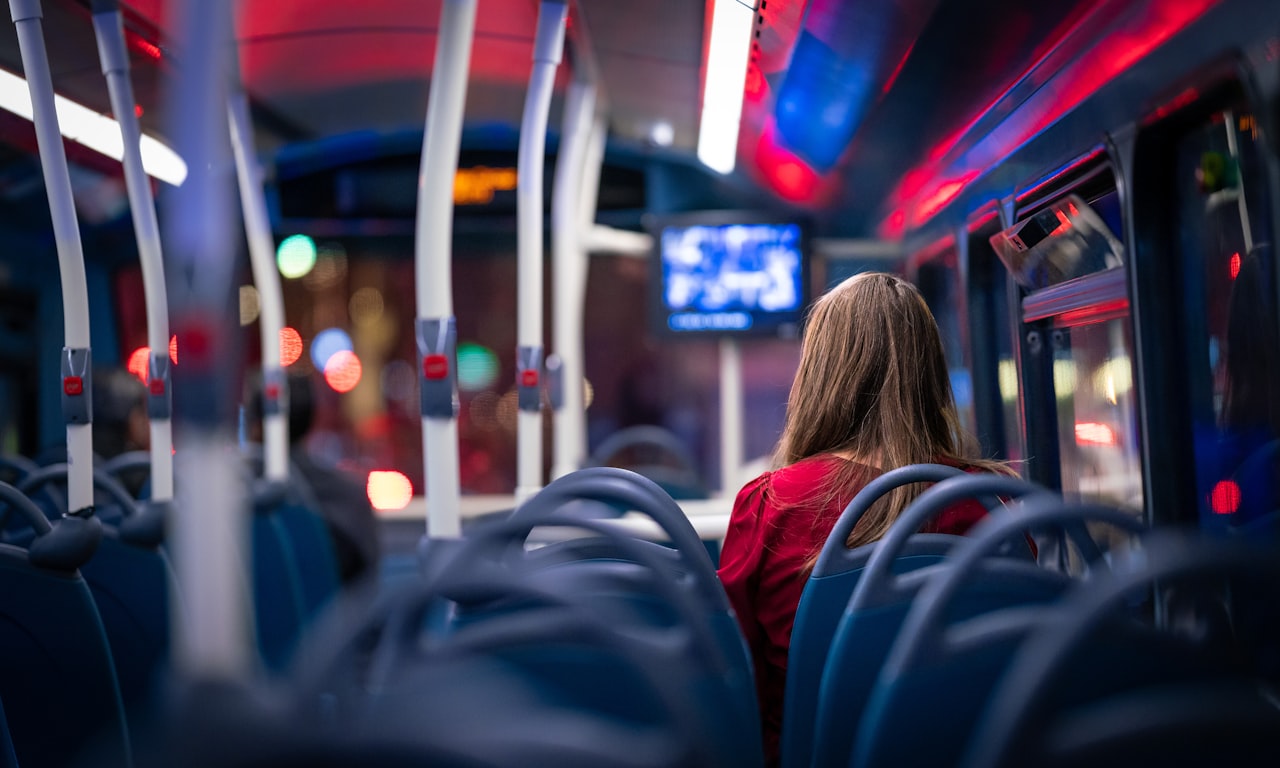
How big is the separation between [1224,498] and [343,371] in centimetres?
643

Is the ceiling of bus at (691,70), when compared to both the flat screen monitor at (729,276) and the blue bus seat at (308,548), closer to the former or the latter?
the flat screen monitor at (729,276)

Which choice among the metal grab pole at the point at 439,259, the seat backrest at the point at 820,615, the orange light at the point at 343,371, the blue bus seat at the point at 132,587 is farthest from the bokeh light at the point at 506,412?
the seat backrest at the point at 820,615

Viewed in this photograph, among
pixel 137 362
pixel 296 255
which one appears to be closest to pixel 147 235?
pixel 137 362

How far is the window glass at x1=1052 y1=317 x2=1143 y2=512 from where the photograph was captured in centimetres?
240

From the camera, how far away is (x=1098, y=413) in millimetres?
2635

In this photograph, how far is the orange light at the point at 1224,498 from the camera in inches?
77.9

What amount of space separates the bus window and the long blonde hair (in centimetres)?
42

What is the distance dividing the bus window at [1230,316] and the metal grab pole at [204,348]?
160cm

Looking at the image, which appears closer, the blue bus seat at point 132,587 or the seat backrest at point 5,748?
the seat backrest at point 5,748

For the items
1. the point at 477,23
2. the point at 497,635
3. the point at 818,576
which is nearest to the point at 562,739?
the point at 497,635

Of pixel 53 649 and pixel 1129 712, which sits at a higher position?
pixel 1129 712

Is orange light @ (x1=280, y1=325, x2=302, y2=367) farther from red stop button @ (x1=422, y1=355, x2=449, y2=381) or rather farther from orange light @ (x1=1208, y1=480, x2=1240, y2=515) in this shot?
orange light @ (x1=1208, y1=480, x2=1240, y2=515)

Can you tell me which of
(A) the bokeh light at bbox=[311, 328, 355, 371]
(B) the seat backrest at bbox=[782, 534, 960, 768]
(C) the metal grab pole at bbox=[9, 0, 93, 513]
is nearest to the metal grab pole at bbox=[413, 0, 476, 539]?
(C) the metal grab pole at bbox=[9, 0, 93, 513]

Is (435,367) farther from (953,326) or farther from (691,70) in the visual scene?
(691,70)
